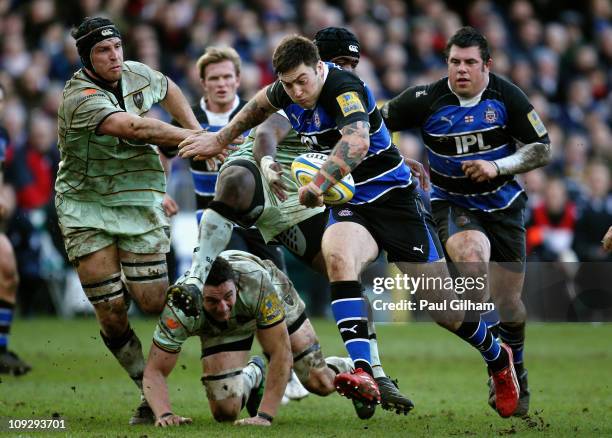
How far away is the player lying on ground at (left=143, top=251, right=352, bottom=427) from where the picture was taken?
806cm

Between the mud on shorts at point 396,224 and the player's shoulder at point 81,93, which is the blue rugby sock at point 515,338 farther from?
the player's shoulder at point 81,93

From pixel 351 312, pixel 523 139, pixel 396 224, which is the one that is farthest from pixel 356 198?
pixel 523 139

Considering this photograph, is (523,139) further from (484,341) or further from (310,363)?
(310,363)

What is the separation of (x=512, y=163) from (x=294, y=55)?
2111 millimetres

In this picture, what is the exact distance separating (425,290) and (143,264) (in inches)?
82.0

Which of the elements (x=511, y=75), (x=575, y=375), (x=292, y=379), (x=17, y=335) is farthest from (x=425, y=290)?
(x=511, y=75)

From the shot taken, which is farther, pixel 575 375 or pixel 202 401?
pixel 575 375

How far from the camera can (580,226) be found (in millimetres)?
17484

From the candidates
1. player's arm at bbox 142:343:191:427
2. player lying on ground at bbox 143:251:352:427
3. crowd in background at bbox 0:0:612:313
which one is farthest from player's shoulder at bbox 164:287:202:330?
crowd in background at bbox 0:0:612:313

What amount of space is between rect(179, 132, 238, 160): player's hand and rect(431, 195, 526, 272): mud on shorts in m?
2.06

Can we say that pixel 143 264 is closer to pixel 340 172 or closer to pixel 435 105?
pixel 340 172

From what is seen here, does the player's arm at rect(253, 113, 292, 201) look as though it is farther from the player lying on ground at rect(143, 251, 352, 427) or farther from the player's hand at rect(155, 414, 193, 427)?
the player's hand at rect(155, 414, 193, 427)

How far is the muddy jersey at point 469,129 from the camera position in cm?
920

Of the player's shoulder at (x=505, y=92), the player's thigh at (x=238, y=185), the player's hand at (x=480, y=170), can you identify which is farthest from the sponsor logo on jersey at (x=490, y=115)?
the player's thigh at (x=238, y=185)
